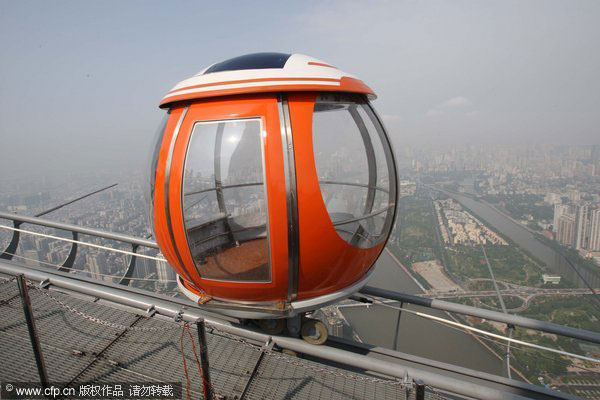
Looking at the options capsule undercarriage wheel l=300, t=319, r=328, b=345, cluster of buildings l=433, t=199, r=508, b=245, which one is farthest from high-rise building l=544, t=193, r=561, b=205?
capsule undercarriage wheel l=300, t=319, r=328, b=345

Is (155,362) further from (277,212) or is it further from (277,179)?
(277,179)

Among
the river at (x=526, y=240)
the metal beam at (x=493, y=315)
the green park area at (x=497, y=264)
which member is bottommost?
the green park area at (x=497, y=264)

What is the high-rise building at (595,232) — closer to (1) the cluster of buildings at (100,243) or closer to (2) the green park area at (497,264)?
(2) the green park area at (497,264)

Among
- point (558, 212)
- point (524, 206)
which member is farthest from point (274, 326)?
point (524, 206)

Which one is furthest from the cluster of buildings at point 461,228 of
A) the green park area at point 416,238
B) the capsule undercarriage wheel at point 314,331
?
the capsule undercarriage wheel at point 314,331

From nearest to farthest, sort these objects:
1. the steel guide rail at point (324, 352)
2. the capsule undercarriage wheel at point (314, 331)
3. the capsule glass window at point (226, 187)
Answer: the steel guide rail at point (324, 352) → the capsule glass window at point (226, 187) → the capsule undercarriage wheel at point (314, 331)

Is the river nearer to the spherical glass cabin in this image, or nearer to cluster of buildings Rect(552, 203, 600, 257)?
cluster of buildings Rect(552, 203, 600, 257)
